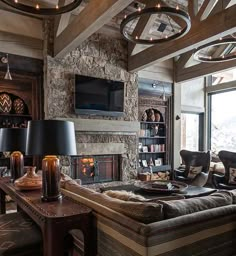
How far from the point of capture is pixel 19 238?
210 cm

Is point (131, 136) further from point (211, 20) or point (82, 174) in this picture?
point (211, 20)

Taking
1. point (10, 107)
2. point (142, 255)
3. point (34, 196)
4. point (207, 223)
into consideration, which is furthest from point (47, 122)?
point (10, 107)

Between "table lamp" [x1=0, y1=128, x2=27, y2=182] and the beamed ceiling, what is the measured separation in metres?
2.21

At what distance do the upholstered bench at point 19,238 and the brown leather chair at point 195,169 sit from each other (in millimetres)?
4404

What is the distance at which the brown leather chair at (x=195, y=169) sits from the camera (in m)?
6.00

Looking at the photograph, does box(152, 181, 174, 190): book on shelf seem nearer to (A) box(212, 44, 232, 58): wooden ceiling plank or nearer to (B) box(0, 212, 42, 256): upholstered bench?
(B) box(0, 212, 42, 256): upholstered bench

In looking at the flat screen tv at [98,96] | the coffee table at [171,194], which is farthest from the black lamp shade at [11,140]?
the flat screen tv at [98,96]

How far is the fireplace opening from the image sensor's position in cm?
613

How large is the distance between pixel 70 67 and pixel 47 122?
4.16m

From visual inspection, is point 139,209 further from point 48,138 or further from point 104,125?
point 104,125

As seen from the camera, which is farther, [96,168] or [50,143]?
[96,168]

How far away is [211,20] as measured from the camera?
187 inches

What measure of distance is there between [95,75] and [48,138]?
14.7ft

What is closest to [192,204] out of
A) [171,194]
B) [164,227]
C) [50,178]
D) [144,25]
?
[164,227]
